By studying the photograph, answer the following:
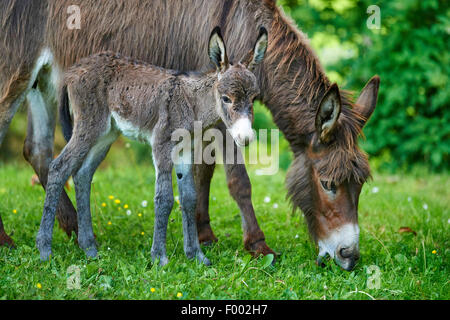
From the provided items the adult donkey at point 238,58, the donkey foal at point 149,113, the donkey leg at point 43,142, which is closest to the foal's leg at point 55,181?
the donkey foal at point 149,113

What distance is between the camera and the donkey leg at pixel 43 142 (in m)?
5.14

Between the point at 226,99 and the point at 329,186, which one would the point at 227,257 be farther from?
the point at 226,99

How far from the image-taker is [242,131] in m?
3.63

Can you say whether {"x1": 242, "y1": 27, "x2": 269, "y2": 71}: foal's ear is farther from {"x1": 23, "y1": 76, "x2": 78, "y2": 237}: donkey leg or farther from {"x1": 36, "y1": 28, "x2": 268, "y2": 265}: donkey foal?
{"x1": 23, "y1": 76, "x2": 78, "y2": 237}: donkey leg

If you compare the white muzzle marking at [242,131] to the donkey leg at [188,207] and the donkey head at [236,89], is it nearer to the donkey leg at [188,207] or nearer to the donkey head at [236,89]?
the donkey head at [236,89]

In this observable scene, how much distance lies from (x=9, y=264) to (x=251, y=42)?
8.16 feet

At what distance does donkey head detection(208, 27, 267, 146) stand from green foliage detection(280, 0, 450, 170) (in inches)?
206

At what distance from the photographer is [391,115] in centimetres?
891

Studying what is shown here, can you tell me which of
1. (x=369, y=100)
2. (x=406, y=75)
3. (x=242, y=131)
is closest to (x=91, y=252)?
(x=242, y=131)

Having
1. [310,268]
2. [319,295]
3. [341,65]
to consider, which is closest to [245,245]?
[310,268]

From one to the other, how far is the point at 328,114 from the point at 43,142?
9.13 feet

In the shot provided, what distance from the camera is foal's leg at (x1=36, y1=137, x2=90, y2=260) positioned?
13.5ft

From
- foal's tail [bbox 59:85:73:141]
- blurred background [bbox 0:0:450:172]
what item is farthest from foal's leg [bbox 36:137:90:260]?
blurred background [bbox 0:0:450:172]

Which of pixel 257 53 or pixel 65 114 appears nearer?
pixel 257 53
